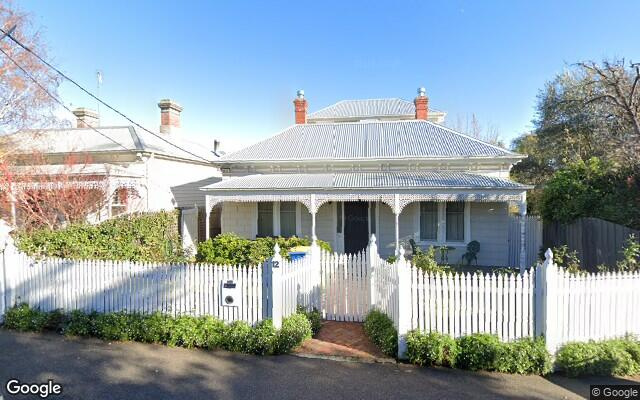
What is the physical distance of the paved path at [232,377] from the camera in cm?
450

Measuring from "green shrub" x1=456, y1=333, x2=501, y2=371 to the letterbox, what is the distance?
3.47 m

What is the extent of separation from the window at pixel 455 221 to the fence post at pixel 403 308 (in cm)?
818

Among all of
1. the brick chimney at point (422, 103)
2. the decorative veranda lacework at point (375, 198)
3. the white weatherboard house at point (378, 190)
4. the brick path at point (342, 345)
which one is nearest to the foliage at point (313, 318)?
the brick path at point (342, 345)

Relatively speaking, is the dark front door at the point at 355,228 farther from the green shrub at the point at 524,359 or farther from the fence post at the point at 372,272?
the green shrub at the point at 524,359

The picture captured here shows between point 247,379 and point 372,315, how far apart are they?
2.49 meters

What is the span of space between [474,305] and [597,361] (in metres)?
1.65

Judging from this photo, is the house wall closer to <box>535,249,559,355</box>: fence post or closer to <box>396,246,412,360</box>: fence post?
<box>396,246,412,360</box>: fence post

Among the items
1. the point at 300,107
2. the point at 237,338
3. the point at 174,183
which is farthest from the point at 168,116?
the point at 237,338

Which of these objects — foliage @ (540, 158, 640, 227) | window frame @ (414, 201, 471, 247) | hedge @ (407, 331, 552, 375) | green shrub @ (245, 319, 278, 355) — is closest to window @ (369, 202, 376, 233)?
window frame @ (414, 201, 471, 247)

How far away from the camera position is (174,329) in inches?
233

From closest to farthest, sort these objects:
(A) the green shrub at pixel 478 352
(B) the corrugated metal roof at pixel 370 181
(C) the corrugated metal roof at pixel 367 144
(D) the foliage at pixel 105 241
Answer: (A) the green shrub at pixel 478 352 → (D) the foliage at pixel 105 241 → (B) the corrugated metal roof at pixel 370 181 → (C) the corrugated metal roof at pixel 367 144

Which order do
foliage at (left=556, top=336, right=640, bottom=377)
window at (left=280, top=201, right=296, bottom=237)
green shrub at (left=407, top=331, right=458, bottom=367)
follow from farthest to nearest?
1. window at (left=280, top=201, right=296, bottom=237)
2. green shrub at (left=407, top=331, right=458, bottom=367)
3. foliage at (left=556, top=336, right=640, bottom=377)

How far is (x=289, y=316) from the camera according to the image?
6.15 m

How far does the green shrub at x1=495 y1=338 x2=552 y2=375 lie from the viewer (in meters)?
4.95
